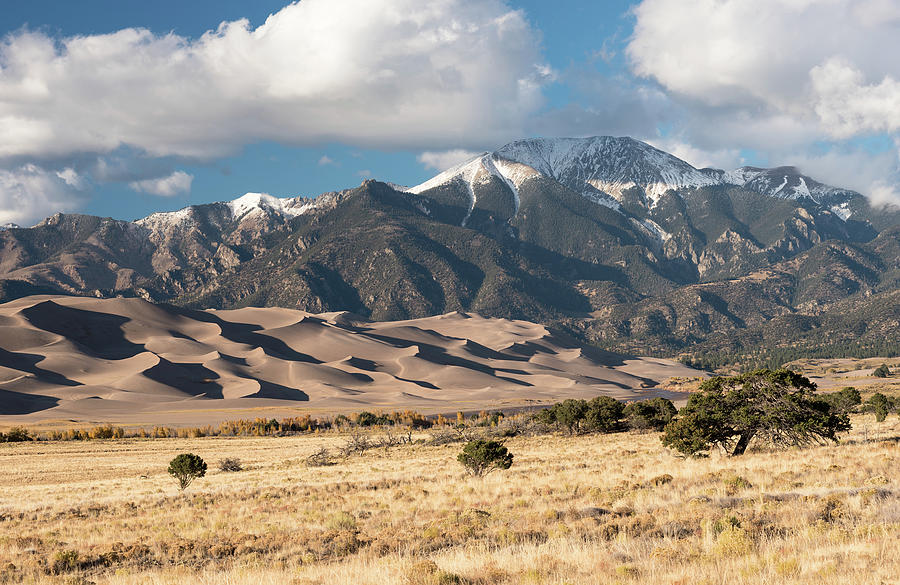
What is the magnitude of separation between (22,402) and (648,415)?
169318mm

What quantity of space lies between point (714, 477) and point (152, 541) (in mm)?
21305

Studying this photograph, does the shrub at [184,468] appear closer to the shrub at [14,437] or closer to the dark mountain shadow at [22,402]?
the shrub at [14,437]

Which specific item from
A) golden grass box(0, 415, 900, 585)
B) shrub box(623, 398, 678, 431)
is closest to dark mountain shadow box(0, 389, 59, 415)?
golden grass box(0, 415, 900, 585)

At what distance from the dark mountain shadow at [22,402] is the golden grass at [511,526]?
5930 inches

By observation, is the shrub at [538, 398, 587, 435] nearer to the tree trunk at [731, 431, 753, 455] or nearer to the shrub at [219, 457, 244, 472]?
the shrub at [219, 457, 244, 472]

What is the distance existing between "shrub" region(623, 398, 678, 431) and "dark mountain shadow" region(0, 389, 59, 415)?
156165 mm

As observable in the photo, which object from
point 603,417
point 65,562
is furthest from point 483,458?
point 603,417

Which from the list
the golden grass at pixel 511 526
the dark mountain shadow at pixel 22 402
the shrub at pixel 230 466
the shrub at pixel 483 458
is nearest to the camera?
the golden grass at pixel 511 526

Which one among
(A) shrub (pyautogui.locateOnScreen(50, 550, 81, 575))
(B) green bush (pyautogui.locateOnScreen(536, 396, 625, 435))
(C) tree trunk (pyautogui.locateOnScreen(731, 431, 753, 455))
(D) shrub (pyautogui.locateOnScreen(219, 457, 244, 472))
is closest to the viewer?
(A) shrub (pyautogui.locateOnScreen(50, 550, 81, 575))

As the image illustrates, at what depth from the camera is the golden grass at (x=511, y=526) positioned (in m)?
13.6

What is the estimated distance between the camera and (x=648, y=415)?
76.9 meters

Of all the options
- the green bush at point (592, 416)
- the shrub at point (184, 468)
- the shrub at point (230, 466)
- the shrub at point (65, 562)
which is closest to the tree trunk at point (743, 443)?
the shrub at point (65, 562)

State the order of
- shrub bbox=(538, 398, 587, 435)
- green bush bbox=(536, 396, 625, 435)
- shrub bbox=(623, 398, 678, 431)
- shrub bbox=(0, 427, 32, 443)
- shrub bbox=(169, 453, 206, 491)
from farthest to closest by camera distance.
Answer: shrub bbox=(0, 427, 32, 443) → shrub bbox=(538, 398, 587, 435) → green bush bbox=(536, 396, 625, 435) → shrub bbox=(623, 398, 678, 431) → shrub bbox=(169, 453, 206, 491)

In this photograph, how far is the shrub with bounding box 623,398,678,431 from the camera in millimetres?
75812
